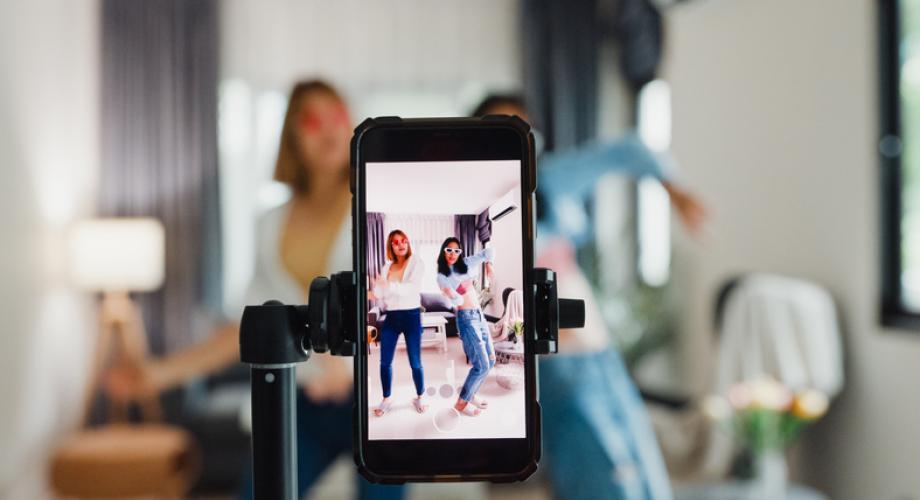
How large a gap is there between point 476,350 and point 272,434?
119 millimetres

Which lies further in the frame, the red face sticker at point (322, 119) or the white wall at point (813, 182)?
the white wall at point (813, 182)

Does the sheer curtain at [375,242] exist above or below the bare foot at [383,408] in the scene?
above

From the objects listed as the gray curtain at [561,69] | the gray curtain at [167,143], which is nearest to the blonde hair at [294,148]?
the gray curtain at [167,143]

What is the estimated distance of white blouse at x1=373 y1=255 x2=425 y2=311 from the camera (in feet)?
1.48

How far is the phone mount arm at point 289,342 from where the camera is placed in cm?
45

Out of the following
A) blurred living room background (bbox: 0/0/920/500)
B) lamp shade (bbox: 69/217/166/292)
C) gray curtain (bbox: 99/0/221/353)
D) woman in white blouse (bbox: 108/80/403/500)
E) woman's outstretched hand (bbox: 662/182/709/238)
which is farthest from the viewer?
gray curtain (bbox: 99/0/221/353)

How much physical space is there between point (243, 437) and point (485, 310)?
3.57 m

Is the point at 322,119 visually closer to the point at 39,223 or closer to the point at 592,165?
the point at 592,165

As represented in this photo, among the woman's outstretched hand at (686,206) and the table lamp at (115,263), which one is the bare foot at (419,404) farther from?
the table lamp at (115,263)

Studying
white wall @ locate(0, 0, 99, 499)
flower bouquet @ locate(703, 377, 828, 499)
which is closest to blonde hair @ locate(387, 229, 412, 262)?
flower bouquet @ locate(703, 377, 828, 499)

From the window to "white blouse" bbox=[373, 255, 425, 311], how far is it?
7.26ft

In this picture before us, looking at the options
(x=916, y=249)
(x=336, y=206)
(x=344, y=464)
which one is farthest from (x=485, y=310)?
(x=344, y=464)

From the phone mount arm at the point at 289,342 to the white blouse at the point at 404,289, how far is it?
0.02 meters

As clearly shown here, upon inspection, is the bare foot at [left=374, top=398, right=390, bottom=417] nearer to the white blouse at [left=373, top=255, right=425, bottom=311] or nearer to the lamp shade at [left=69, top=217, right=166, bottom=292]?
the white blouse at [left=373, top=255, right=425, bottom=311]
